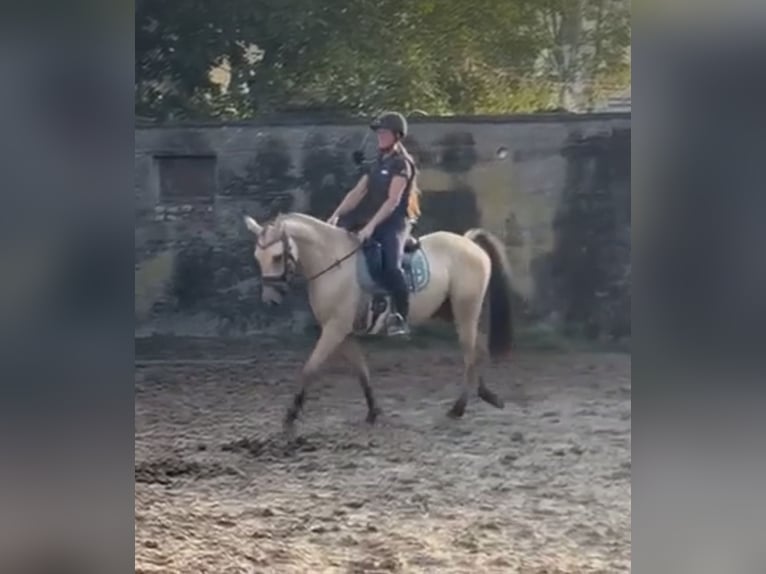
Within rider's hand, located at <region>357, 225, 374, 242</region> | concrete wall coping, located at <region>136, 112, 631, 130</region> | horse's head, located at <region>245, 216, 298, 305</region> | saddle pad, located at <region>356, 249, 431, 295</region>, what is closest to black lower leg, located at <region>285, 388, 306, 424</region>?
horse's head, located at <region>245, 216, 298, 305</region>

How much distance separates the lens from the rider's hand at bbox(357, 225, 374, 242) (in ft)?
14.9

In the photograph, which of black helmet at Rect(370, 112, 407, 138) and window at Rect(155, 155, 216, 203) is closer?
black helmet at Rect(370, 112, 407, 138)

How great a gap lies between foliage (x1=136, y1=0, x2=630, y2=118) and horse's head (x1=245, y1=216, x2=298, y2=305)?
1.64ft

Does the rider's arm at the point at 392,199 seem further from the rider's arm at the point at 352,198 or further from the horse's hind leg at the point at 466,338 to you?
the horse's hind leg at the point at 466,338

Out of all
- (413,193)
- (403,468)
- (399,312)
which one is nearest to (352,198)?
(413,193)

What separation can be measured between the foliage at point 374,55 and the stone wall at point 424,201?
0.11 meters

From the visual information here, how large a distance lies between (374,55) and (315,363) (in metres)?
1.34

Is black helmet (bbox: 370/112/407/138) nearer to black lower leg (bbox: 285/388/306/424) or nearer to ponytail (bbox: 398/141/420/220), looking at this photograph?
ponytail (bbox: 398/141/420/220)

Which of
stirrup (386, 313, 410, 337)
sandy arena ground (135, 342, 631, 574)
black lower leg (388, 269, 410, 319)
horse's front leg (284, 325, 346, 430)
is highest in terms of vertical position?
black lower leg (388, 269, 410, 319)

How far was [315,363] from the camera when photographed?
4535 millimetres

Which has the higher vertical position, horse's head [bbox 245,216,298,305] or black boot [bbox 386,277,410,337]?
horse's head [bbox 245,216,298,305]

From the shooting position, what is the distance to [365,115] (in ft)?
14.7
